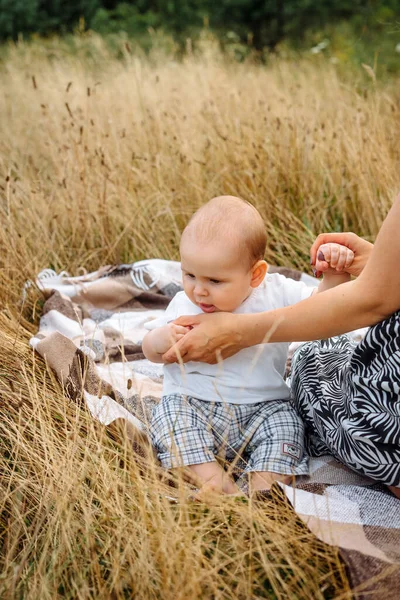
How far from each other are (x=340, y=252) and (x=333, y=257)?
0.03 metres

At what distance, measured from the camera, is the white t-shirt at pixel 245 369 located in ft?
7.00

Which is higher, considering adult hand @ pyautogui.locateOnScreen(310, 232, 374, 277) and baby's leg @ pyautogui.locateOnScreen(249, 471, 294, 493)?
adult hand @ pyautogui.locateOnScreen(310, 232, 374, 277)

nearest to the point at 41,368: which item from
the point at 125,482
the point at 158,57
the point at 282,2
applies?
the point at 125,482

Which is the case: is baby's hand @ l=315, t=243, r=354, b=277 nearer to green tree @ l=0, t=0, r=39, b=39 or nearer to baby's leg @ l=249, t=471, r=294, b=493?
baby's leg @ l=249, t=471, r=294, b=493

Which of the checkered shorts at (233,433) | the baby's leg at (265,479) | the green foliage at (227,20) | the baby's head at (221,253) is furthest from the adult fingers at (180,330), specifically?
the green foliage at (227,20)

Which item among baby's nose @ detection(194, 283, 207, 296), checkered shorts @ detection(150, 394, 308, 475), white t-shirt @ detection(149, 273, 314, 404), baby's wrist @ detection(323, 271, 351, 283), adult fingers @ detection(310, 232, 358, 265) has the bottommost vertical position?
checkered shorts @ detection(150, 394, 308, 475)

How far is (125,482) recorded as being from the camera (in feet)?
6.13

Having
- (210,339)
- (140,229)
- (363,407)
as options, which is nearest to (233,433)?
(210,339)

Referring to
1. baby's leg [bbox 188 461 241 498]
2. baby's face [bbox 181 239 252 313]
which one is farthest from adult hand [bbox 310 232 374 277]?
baby's leg [bbox 188 461 241 498]

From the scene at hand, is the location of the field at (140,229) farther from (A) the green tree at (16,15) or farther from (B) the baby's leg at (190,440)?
(A) the green tree at (16,15)

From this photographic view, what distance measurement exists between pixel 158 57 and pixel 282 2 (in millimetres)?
3291

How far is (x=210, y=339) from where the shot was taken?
198cm

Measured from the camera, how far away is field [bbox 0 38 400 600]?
5.19 feet

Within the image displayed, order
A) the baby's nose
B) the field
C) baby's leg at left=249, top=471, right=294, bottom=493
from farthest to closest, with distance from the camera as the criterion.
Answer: the baby's nose < baby's leg at left=249, top=471, right=294, bottom=493 < the field
